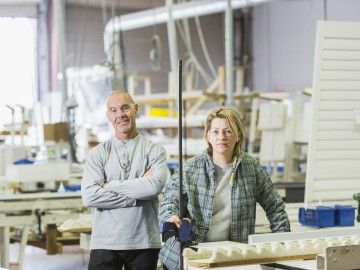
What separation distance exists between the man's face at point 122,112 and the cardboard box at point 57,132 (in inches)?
181

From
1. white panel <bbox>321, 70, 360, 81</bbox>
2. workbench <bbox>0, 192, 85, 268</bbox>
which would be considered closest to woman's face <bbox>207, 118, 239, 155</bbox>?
white panel <bbox>321, 70, 360, 81</bbox>

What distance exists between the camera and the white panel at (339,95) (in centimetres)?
412

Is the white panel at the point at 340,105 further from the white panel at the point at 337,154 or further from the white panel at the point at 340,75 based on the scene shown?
the white panel at the point at 337,154

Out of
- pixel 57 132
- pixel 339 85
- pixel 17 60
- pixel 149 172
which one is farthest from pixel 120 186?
pixel 17 60

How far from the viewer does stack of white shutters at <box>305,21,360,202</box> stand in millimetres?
4090

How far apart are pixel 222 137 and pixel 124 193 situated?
0.55 meters

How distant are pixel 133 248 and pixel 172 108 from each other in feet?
23.7

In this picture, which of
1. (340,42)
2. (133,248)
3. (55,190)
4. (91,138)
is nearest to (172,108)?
(91,138)

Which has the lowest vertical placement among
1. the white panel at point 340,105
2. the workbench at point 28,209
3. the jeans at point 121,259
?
the workbench at point 28,209

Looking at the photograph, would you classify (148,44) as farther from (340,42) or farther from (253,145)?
(340,42)

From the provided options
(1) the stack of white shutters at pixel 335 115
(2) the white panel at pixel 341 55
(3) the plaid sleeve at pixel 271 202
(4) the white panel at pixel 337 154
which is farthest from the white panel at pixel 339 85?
(3) the plaid sleeve at pixel 271 202

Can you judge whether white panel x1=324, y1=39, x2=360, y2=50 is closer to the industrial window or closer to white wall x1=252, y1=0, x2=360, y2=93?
white wall x1=252, y1=0, x2=360, y2=93

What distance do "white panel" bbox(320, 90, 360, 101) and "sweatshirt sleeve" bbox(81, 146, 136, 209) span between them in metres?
1.34

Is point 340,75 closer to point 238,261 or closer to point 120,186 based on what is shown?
point 120,186
